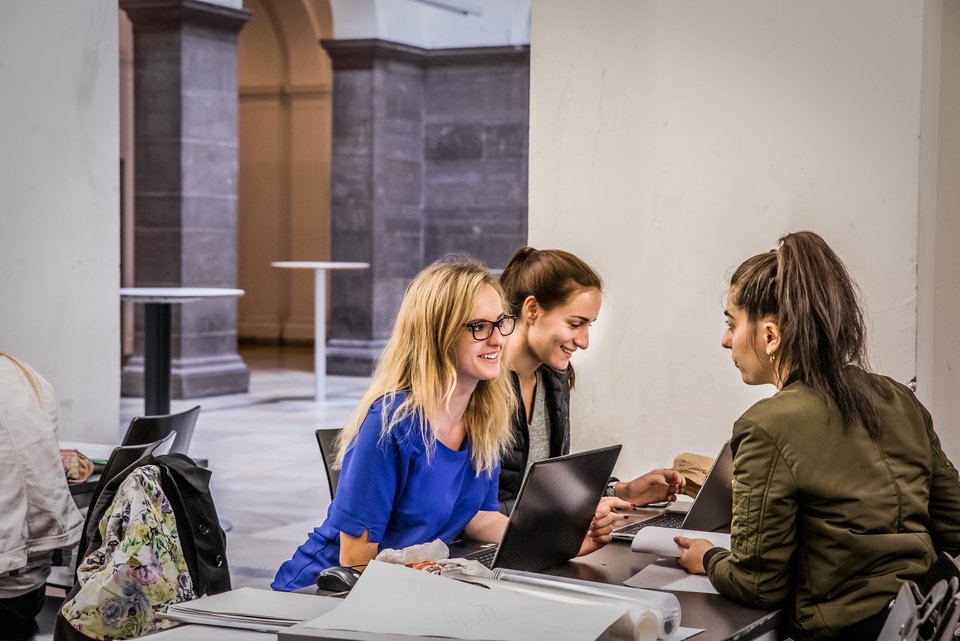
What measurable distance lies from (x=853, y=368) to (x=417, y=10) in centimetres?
1159

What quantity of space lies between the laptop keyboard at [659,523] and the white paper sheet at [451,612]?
1.03 m

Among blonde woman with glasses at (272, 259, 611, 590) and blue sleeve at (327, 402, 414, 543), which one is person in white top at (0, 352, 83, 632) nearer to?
blonde woman with glasses at (272, 259, 611, 590)

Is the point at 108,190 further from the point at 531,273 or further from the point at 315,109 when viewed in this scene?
the point at 315,109

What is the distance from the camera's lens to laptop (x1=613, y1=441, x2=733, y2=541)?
2879 millimetres

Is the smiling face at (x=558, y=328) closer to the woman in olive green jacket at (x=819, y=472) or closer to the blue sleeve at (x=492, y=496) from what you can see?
the blue sleeve at (x=492, y=496)

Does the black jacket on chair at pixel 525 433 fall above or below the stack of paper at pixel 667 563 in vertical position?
above

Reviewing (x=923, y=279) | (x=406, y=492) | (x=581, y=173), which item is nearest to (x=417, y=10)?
(x=581, y=173)

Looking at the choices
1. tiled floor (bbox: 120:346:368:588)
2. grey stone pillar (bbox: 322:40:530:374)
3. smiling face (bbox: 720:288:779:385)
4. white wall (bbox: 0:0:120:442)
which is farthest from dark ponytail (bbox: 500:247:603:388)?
grey stone pillar (bbox: 322:40:530:374)

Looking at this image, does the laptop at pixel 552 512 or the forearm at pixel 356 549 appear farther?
the forearm at pixel 356 549

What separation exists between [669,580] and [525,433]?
1.08 m

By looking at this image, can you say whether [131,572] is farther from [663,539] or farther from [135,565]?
[663,539]

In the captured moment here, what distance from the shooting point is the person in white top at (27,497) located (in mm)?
3713

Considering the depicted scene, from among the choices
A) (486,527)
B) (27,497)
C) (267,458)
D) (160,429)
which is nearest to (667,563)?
(486,527)

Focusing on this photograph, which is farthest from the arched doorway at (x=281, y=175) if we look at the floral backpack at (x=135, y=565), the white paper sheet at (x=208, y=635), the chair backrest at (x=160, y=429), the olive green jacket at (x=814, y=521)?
the white paper sheet at (x=208, y=635)
